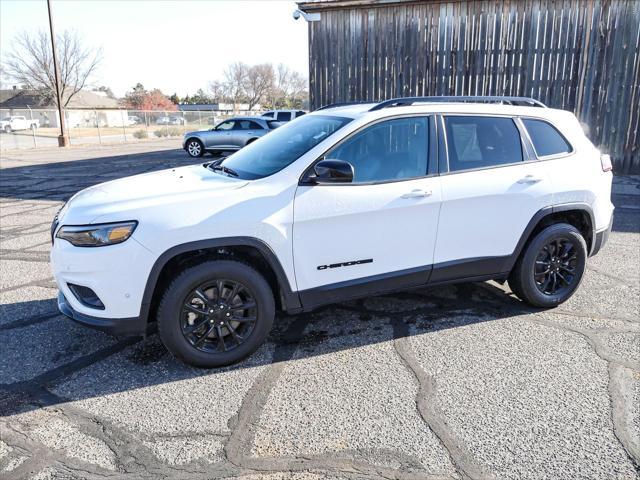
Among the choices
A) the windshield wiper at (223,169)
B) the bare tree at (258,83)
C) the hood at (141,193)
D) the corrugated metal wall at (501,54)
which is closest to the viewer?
the hood at (141,193)

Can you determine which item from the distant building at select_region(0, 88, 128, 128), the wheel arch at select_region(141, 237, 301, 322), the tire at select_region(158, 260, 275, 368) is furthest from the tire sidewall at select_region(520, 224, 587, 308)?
the distant building at select_region(0, 88, 128, 128)

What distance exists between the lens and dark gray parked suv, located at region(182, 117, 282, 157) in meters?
18.7

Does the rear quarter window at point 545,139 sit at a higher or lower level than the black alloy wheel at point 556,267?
higher

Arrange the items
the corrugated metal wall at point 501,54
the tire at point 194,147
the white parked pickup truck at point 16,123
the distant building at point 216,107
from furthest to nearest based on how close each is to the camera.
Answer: the distant building at point 216,107 → the white parked pickup truck at point 16,123 → the tire at point 194,147 → the corrugated metal wall at point 501,54

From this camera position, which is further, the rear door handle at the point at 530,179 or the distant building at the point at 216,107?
the distant building at the point at 216,107

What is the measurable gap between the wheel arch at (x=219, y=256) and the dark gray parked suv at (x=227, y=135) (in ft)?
51.3

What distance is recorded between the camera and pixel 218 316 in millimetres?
3355

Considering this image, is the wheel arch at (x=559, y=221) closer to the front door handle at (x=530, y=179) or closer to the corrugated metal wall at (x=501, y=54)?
the front door handle at (x=530, y=179)

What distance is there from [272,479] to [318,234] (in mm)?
1604

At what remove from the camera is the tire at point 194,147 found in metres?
19.3

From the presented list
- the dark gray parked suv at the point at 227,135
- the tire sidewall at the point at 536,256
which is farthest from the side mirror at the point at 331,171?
the dark gray parked suv at the point at 227,135

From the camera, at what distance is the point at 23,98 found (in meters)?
68.2

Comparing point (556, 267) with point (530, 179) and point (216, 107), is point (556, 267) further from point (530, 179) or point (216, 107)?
point (216, 107)

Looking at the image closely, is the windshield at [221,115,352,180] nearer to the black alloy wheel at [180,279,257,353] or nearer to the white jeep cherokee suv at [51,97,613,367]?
the white jeep cherokee suv at [51,97,613,367]
